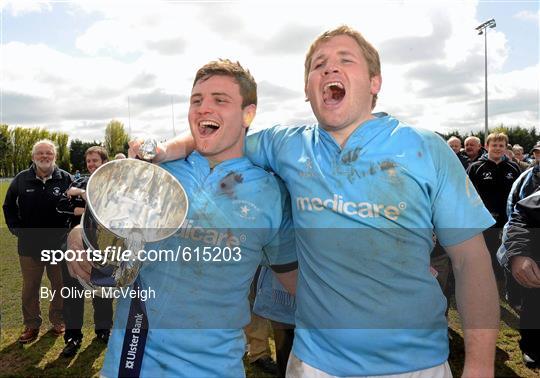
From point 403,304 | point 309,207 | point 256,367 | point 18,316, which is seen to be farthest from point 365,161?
point 18,316

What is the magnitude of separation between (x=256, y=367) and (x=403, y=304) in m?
3.30

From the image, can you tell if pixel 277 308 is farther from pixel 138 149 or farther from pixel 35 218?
pixel 35 218

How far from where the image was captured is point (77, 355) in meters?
5.31

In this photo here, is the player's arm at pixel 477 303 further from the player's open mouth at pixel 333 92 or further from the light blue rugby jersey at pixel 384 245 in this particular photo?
the player's open mouth at pixel 333 92

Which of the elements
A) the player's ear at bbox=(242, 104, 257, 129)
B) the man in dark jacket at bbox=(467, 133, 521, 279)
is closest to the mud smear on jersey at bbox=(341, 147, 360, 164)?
the player's ear at bbox=(242, 104, 257, 129)

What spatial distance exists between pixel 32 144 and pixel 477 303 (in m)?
82.3

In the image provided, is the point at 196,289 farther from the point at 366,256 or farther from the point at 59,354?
the point at 59,354

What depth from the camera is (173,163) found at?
232 cm

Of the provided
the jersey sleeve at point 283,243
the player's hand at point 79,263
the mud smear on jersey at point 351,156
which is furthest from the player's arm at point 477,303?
the player's hand at point 79,263

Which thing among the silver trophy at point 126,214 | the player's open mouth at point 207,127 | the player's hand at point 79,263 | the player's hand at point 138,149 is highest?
the player's open mouth at point 207,127

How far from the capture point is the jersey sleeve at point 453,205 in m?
1.82

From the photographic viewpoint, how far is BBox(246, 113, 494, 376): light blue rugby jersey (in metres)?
1.84

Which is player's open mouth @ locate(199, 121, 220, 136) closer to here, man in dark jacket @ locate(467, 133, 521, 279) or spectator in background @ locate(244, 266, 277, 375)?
spectator in background @ locate(244, 266, 277, 375)

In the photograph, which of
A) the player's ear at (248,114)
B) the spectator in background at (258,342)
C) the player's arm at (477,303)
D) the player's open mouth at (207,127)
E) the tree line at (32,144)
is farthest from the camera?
the tree line at (32,144)
